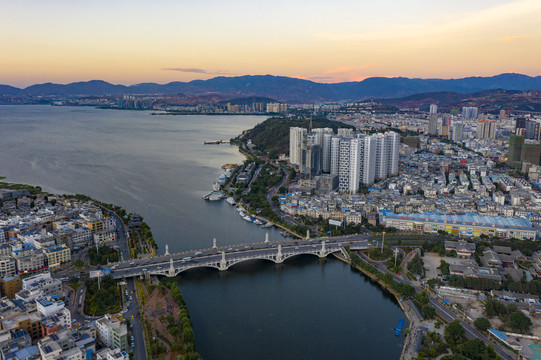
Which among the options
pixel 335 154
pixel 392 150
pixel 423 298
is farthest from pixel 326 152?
pixel 423 298

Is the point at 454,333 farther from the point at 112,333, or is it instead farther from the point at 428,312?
the point at 112,333

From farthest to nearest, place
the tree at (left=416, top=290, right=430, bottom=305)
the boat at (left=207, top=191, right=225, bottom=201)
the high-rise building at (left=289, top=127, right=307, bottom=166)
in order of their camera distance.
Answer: the high-rise building at (left=289, top=127, right=307, bottom=166) < the boat at (left=207, top=191, right=225, bottom=201) < the tree at (left=416, top=290, right=430, bottom=305)

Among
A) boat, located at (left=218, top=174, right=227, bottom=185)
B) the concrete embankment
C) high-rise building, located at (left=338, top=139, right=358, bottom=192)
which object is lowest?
the concrete embankment

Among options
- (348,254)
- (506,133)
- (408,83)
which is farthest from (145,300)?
(408,83)

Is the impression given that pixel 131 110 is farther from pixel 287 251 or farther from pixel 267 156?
pixel 287 251

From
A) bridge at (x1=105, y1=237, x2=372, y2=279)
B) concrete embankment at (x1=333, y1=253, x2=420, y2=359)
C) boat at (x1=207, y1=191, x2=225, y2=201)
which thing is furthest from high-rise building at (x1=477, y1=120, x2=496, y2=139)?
concrete embankment at (x1=333, y1=253, x2=420, y2=359)

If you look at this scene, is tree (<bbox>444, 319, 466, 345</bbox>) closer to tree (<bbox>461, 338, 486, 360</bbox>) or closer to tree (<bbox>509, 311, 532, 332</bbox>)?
tree (<bbox>461, 338, 486, 360</bbox>)
